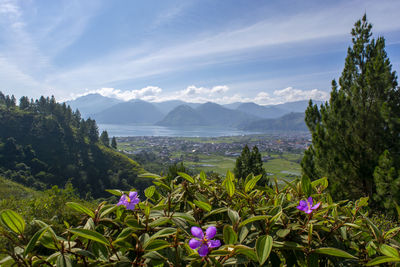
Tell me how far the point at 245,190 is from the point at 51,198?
371cm

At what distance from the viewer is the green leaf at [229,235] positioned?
0.59 m

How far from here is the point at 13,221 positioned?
0.58 meters

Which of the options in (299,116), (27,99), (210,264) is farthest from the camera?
(299,116)

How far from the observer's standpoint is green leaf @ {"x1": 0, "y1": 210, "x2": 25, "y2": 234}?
0.57 metres

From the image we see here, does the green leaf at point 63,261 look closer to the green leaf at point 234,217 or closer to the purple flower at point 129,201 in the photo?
the purple flower at point 129,201

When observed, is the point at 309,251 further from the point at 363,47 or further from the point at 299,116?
the point at 299,116

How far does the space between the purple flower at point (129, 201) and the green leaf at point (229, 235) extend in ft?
1.06

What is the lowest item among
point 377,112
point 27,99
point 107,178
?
point 107,178

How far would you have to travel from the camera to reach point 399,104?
18.5ft

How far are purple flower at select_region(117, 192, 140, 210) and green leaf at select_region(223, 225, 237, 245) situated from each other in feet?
1.06

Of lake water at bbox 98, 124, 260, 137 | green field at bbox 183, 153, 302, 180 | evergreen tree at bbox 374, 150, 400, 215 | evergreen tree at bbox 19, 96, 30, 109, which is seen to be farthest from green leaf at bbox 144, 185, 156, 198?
lake water at bbox 98, 124, 260, 137

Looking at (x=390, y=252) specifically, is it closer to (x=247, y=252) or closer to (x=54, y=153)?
(x=247, y=252)

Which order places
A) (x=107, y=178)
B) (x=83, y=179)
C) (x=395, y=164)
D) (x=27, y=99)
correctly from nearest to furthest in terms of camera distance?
(x=395, y=164), (x=83, y=179), (x=107, y=178), (x=27, y=99)

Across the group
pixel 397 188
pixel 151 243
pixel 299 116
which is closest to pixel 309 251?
pixel 151 243
